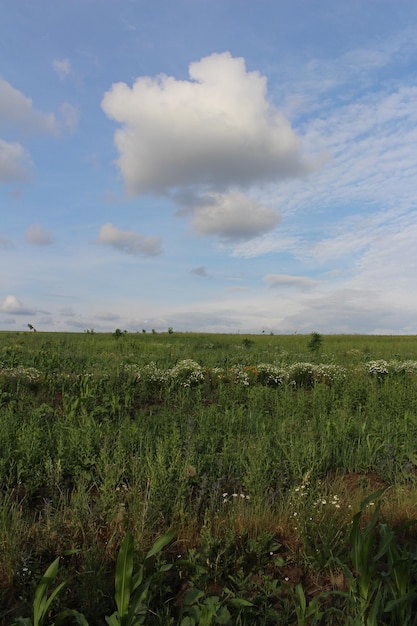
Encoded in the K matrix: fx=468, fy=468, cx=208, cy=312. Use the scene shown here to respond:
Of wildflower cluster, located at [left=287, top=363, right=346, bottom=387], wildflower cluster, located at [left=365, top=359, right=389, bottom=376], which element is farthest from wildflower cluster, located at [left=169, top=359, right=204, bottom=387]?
wildflower cluster, located at [left=365, top=359, right=389, bottom=376]

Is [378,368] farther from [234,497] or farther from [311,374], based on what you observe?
[234,497]

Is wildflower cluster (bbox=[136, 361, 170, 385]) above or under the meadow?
above

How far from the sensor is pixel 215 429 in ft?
21.1

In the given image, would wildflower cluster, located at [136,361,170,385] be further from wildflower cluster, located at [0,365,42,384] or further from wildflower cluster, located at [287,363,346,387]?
wildflower cluster, located at [287,363,346,387]

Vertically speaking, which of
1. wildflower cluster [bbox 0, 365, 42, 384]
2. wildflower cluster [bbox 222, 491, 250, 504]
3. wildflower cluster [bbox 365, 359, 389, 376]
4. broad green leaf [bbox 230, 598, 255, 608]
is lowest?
broad green leaf [bbox 230, 598, 255, 608]

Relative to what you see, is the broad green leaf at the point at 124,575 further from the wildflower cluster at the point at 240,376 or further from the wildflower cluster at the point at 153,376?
the wildflower cluster at the point at 240,376

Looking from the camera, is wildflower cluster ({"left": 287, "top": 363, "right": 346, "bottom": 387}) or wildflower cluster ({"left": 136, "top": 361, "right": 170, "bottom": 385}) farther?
wildflower cluster ({"left": 287, "top": 363, "right": 346, "bottom": 387})

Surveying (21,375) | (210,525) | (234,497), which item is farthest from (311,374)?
(210,525)

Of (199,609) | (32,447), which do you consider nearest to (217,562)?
(199,609)

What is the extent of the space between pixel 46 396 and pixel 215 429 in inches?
163

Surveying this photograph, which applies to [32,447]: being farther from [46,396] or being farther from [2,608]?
[46,396]

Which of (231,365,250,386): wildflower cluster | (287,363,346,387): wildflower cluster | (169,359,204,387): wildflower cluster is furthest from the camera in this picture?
(287,363,346,387): wildflower cluster

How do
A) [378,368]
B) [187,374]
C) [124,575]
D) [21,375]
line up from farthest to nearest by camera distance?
[378,368] → [187,374] → [21,375] → [124,575]

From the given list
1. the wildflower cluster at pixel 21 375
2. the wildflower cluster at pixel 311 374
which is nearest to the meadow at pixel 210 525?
the wildflower cluster at pixel 21 375
